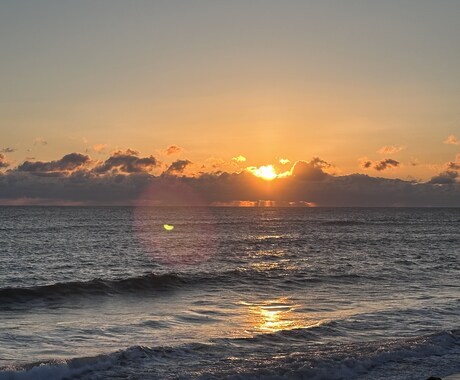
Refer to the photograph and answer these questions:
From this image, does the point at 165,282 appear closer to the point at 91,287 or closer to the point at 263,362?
the point at 91,287

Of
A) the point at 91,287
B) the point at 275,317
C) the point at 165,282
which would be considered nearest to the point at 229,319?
the point at 275,317

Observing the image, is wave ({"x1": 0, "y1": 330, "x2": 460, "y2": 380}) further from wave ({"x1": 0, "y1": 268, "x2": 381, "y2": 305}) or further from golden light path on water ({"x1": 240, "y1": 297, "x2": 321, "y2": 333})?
wave ({"x1": 0, "y1": 268, "x2": 381, "y2": 305})

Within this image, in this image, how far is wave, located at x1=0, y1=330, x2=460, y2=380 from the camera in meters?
17.4

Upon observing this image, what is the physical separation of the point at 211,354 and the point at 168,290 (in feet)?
53.6

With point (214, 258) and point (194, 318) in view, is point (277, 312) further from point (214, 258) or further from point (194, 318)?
point (214, 258)

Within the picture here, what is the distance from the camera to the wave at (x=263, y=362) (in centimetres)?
1736

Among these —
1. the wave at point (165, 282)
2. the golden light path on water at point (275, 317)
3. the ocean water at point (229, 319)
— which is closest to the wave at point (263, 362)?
the ocean water at point (229, 319)

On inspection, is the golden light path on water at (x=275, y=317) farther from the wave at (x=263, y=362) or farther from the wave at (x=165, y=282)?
the wave at (x=165, y=282)

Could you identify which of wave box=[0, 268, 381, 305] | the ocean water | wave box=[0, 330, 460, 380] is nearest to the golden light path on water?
the ocean water

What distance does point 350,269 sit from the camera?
4662 cm

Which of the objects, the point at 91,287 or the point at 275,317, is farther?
the point at 91,287

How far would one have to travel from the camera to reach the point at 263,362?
61.4 ft

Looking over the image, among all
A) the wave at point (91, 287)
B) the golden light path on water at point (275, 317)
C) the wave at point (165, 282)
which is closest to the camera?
the golden light path on water at point (275, 317)

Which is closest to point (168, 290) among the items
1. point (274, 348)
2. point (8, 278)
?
point (8, 278)
